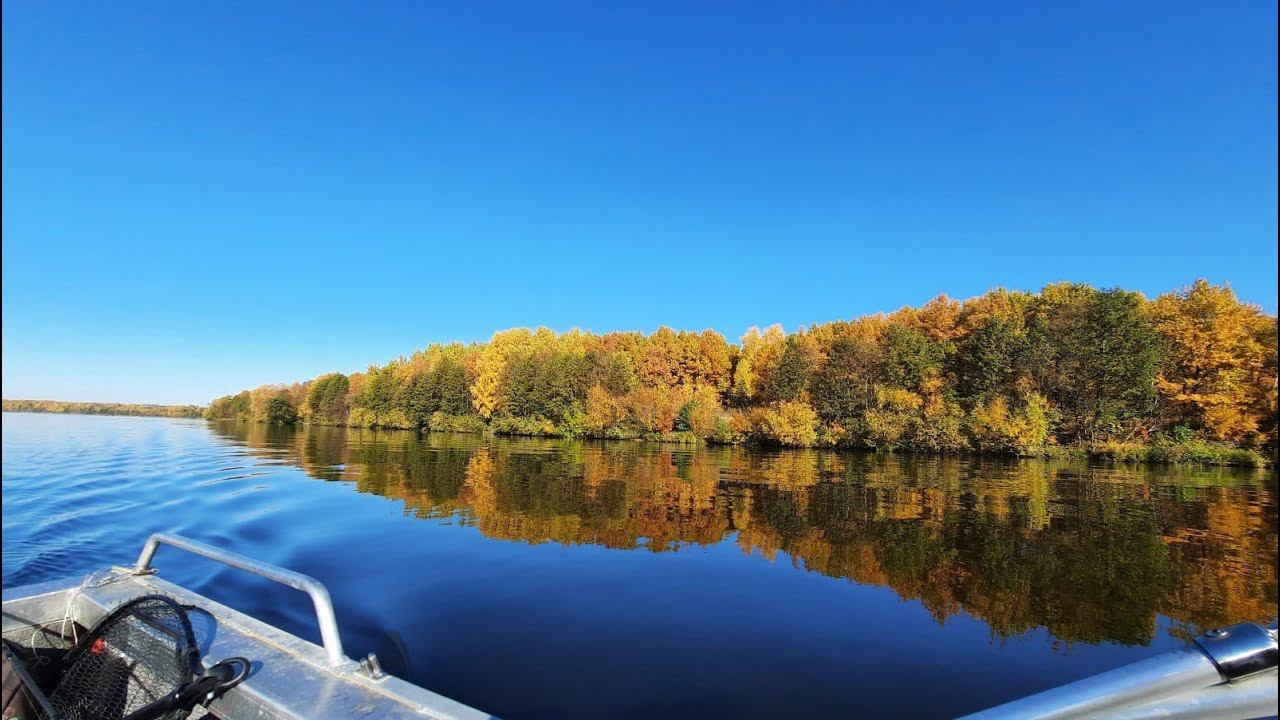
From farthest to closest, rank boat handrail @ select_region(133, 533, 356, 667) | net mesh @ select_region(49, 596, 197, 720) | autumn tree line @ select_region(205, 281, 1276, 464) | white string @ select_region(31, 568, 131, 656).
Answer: autumn tree line @ select_region(205, 281, 1276, 464) → white string @ select_region(31, 568, 131, 656) → net mesh @ select_region(49, 596, 197, 720) → boat handrail @ select_region(133, 533, 356, 667)

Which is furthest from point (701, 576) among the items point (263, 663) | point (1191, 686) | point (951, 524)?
point (1191, 686)

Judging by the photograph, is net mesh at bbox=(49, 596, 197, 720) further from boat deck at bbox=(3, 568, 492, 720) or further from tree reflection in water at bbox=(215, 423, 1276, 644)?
tree reflection in water at bbox=(215, 423, 1276, 644)

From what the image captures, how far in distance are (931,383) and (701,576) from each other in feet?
148

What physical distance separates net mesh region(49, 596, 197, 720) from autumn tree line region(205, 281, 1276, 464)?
101 feet

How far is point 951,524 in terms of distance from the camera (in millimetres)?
15531

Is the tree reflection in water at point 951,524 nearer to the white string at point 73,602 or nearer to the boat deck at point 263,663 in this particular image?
the boat deck at point 263,663

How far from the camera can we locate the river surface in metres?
6.83

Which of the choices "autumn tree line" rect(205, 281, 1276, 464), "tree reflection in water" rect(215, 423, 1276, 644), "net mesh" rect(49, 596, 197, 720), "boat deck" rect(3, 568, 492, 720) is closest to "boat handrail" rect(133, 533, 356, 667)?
"boat deck" rect(3, 568, 492, 720)

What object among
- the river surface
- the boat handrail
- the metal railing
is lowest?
the river surface

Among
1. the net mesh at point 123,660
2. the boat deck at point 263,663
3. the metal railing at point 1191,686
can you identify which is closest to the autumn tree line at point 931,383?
the metal railing at point 1191,686

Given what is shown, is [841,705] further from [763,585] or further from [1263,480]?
[1263,480]

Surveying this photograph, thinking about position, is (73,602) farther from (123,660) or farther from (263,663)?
(263,663)

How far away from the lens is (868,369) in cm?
5172

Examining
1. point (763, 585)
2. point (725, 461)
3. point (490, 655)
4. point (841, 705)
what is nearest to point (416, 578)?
point (490, 655)
